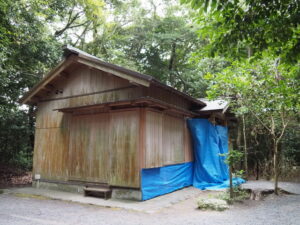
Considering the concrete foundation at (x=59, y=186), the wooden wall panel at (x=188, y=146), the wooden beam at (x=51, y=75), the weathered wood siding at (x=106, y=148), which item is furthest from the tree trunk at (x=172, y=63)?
the concrete foundation at (x=59, y=186)

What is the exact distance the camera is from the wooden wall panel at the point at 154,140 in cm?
734

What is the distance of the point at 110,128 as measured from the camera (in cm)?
788

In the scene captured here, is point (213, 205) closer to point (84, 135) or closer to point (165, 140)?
point (165, 140)

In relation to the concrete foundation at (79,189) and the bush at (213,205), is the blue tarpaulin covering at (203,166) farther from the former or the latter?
the bush at (213,205)

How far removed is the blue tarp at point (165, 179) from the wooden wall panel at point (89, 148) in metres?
1.41

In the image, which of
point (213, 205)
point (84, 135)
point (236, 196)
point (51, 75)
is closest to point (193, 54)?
point (213, 205)

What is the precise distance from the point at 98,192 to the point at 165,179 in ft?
7.28

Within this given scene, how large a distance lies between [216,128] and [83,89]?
5747mm

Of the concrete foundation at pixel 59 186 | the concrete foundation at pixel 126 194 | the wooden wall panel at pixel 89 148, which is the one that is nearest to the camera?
the concrete foundation at pixel 126 194

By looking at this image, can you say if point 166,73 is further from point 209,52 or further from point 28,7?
point 209,52

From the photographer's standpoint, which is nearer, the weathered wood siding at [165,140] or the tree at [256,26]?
the tree at [256,26]

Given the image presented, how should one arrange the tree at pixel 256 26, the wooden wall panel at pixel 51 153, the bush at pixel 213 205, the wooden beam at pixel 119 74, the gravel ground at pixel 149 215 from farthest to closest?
the wooden wall panel at pixel 51 153
the wooden beam at pixel 119 74
the bush at pixel 213 205
the gravel ground at pixel 149 215
the tree at pixel 256 26

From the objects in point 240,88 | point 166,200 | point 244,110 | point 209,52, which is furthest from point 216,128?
point 209,52

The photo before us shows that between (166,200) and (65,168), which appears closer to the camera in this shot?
(166,200)
